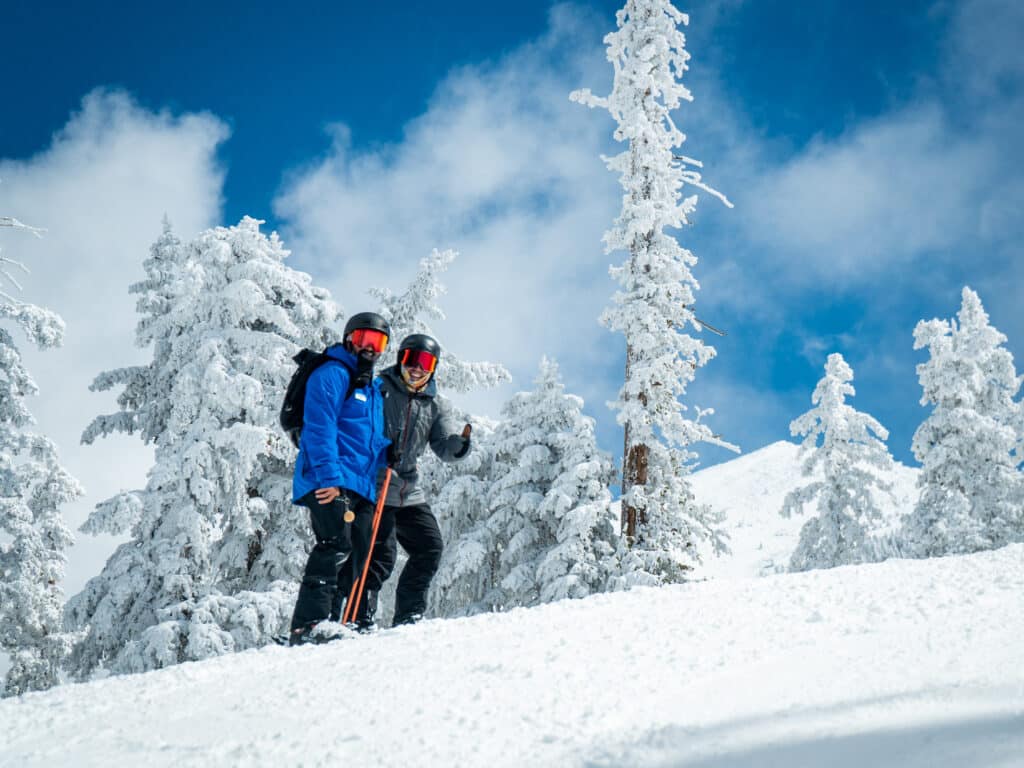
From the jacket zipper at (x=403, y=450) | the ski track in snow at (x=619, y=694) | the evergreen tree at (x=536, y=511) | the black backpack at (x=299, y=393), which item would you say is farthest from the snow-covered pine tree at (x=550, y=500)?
the ski track in snow at (x=619, y=694)

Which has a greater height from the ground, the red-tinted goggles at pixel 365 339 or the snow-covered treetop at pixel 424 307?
the snow-covered treetop at pixel 424 307

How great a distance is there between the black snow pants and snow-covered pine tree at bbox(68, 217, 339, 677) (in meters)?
7.20

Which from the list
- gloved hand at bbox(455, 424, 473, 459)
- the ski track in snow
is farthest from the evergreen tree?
the ski track in snow

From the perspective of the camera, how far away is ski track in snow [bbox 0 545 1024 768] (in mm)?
2105

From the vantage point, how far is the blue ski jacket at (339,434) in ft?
16.6

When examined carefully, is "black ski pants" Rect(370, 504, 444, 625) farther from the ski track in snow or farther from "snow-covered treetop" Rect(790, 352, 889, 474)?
"snow-covered treetop" Rect(790, 352, 889, 474)

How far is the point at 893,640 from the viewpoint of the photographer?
2.97m

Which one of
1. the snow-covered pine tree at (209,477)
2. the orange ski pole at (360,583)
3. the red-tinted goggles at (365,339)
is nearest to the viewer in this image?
the orange ski pole at (360,583)

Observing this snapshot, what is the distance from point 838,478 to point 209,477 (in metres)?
18.5

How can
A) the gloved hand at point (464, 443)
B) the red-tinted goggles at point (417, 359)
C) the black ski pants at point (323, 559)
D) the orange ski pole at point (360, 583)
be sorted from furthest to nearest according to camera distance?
1. the gloved hand at point (464, 443)
2. the red-tinted goggles at point (417, 359)
3. the orange ski pole at point (360, 583)
4. the black ski pants at point (323, 559)

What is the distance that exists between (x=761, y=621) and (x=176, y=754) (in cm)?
264

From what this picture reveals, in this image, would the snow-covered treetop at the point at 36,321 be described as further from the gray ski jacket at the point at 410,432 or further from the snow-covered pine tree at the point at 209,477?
the gray ski jacket at the point at 410,432

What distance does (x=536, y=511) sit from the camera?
16.5 metres

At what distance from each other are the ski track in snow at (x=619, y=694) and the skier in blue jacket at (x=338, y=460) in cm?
92
